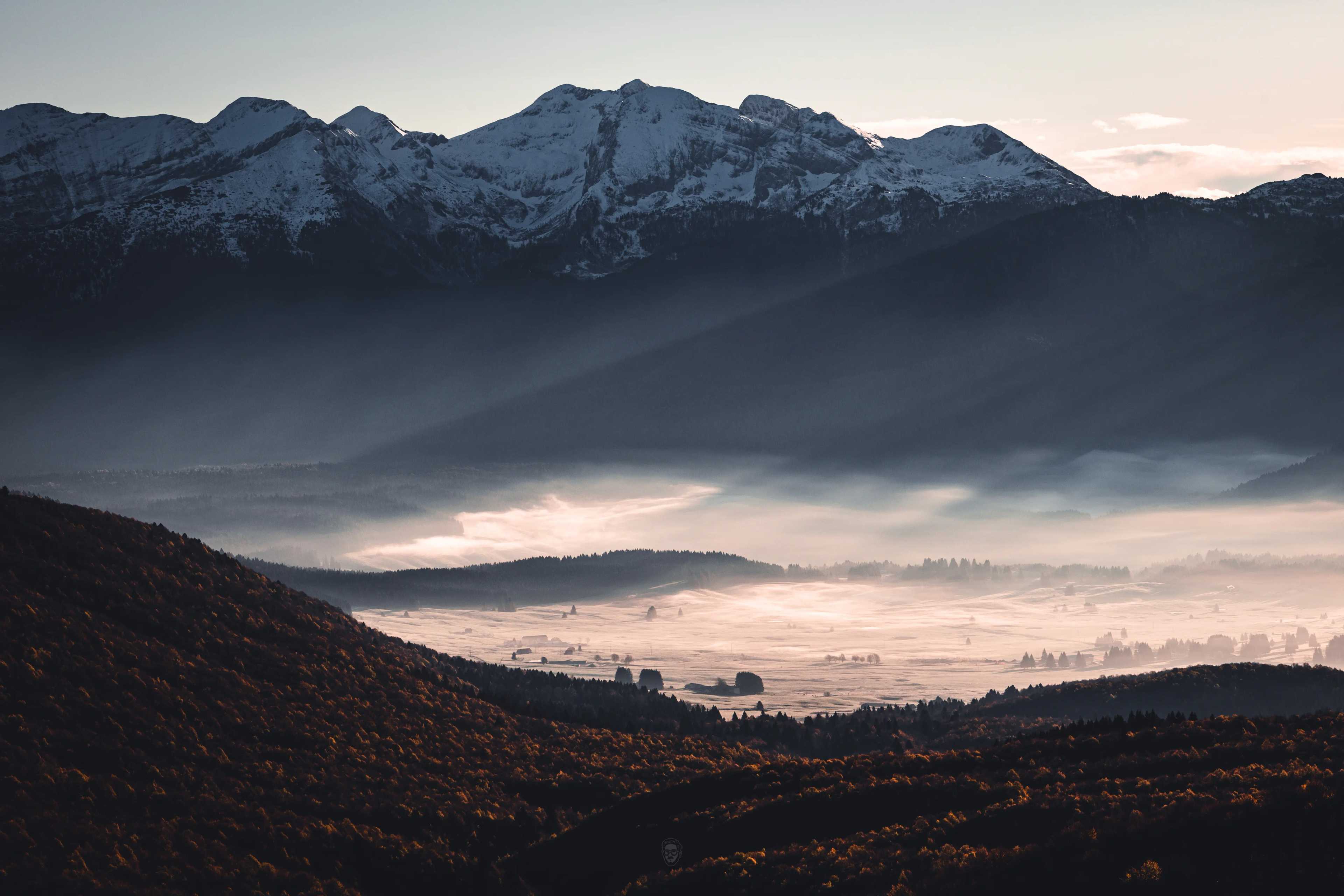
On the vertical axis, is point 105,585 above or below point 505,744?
above

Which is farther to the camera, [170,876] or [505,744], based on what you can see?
[505,744]

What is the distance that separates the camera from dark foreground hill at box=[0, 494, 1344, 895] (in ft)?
275

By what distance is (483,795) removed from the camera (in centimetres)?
15038

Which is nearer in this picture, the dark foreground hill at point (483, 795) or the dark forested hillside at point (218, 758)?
the dark foreground hill at point (483, 795)

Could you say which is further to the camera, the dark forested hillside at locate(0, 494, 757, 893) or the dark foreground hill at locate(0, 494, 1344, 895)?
the dark forested hillside at locate(0, 494, 757, 893)

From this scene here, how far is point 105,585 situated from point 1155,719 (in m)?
144

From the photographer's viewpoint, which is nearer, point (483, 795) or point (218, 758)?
point (218, 758)

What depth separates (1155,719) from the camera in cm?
13438

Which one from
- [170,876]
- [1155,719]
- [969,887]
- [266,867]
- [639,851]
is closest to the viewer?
[969,887]

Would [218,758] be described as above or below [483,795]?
above

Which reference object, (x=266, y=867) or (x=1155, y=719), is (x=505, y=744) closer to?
(x=266, y=867)

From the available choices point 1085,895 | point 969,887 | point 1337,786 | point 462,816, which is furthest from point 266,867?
point 1337,786

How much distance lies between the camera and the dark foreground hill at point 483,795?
275 ft

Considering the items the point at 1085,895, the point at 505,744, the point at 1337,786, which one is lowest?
the point at 505,744
